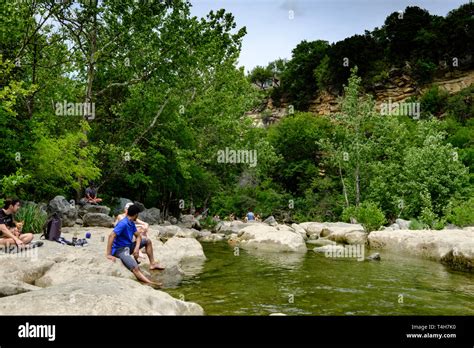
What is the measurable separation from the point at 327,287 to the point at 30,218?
11.4 meters

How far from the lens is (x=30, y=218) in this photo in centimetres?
1503

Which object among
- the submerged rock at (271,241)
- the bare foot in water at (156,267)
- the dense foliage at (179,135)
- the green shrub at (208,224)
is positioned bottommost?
the green shrub at (208,224)

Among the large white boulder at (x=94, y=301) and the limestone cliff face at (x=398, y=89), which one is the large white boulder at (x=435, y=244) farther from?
the limestone cliff face at (x=398, y=89)

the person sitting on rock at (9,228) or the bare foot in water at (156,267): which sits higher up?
the person sitting on rock at (9,228)

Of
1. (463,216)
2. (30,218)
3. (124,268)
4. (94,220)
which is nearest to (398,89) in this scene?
(463,216)

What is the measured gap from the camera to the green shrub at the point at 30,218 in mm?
14781

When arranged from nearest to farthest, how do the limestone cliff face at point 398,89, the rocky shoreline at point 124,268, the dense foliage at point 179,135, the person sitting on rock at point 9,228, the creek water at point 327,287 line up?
the rocky shoreline at point 124,268
the creek water at point 327,287
the person sitting on rock at point 9,228
the dense foliage at point 179,135
the limestone cliff face at point 398,89

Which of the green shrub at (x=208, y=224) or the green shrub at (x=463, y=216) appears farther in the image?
the green shrub at (x=208, y=224)

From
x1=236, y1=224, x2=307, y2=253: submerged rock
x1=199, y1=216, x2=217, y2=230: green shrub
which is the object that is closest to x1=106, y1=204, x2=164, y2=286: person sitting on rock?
x1=236, y1=224, x2=307, y2=253: submerged rock

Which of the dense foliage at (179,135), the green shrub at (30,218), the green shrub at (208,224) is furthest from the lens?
the green shrub at (208,224)

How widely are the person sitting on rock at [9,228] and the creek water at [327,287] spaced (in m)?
4.19

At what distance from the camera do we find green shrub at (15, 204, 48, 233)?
1478 cm

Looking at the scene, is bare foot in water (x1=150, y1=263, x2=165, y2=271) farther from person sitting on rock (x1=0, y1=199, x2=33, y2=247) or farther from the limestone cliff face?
the limestone cliff face

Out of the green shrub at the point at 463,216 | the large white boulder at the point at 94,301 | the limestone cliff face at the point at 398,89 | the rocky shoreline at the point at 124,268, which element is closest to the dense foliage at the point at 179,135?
the green shrub at the point at 463,216
